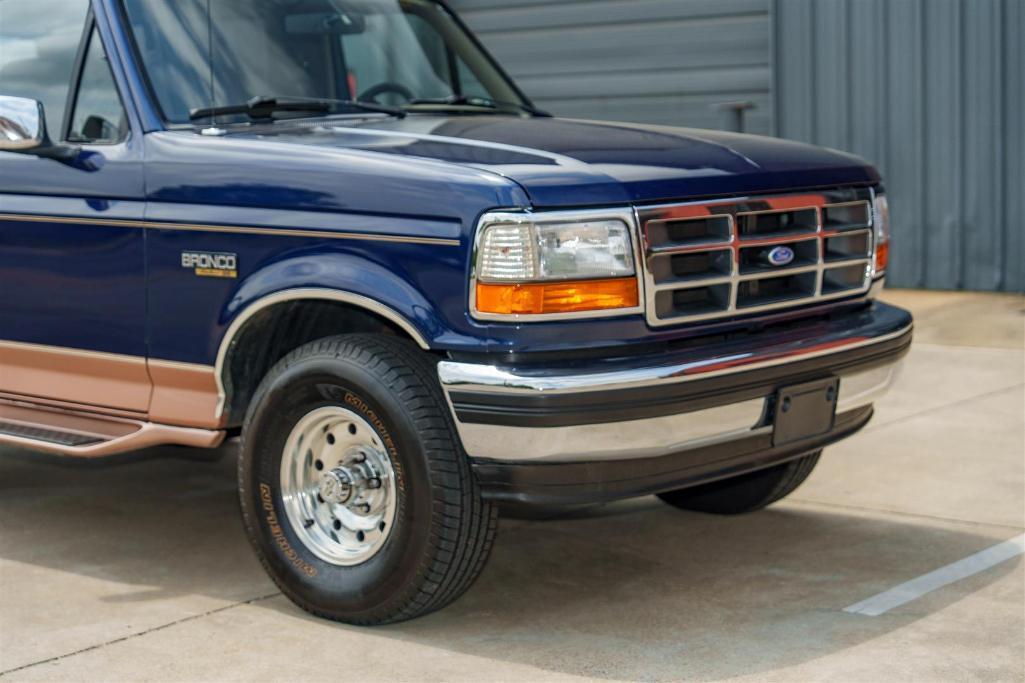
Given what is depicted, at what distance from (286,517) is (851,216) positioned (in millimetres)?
1965

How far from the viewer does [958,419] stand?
685cm

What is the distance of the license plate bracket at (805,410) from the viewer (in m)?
4.24

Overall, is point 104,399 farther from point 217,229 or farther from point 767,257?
point 767,257

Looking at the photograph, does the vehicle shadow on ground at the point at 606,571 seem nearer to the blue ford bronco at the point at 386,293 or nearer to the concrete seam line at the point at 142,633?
the concrete seam line at the point at 142,633

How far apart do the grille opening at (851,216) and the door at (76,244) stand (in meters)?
2.12

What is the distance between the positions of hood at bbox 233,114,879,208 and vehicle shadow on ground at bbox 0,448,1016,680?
1187mm

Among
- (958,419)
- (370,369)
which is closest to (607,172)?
(370,369)

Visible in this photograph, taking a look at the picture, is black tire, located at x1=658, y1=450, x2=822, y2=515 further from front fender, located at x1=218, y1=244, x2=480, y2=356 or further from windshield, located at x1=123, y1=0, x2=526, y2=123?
front fender, located at x1=218, y1=244, x2=480, y2=356

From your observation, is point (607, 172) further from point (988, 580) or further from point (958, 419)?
point (958, 419)

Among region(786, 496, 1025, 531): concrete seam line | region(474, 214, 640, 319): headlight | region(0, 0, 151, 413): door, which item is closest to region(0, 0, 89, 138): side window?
region(0, 0, 151, 413): door

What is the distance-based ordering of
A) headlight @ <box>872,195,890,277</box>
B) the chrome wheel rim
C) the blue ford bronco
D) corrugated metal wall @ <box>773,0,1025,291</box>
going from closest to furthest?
the blue ford bronco → the chrome wheel rim → headlight @ <box>872,195,890,277</box> → corrugated metal wall @ <box>773,0,1025,291</box>

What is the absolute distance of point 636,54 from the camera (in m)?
11.4

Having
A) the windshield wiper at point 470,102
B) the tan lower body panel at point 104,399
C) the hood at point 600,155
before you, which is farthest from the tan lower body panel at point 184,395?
the windshield wiper at point 470,102

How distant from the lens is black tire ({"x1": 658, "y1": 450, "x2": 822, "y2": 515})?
5270mm
